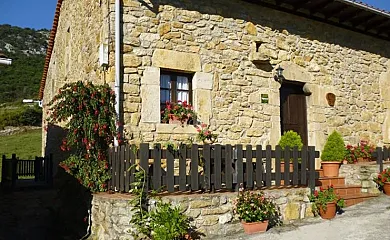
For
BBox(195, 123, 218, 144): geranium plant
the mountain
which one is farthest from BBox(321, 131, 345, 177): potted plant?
the mountain

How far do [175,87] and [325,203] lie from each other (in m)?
3.46

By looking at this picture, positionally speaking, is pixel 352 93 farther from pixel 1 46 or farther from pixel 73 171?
pixel 1 46

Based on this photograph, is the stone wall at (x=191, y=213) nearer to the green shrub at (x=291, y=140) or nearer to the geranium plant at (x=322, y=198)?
the geranium plant at (x=322, y=198)

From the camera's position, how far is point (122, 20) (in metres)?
6.70

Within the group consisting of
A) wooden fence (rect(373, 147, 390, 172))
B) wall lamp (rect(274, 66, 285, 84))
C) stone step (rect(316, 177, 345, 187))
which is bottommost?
stone step (rect(316, 177, 345, 187))

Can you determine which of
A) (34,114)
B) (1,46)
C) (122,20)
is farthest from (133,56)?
(1,46)

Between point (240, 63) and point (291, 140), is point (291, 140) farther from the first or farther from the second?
point (240, 63)

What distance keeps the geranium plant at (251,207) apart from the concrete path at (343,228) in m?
0.25

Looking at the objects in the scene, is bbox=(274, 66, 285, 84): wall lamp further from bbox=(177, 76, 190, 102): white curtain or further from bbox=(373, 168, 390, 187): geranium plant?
bbox=(373, 168, 390, 187): geranium plant

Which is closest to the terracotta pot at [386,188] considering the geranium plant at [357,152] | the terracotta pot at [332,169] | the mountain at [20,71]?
the terracotta pot at [332,169]

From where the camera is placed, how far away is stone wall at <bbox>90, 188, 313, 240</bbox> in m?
4.95

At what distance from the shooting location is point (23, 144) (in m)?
23.9

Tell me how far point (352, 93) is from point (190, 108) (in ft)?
16.9

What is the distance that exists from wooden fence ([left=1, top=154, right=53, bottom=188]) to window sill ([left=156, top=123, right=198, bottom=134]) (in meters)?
5.41
